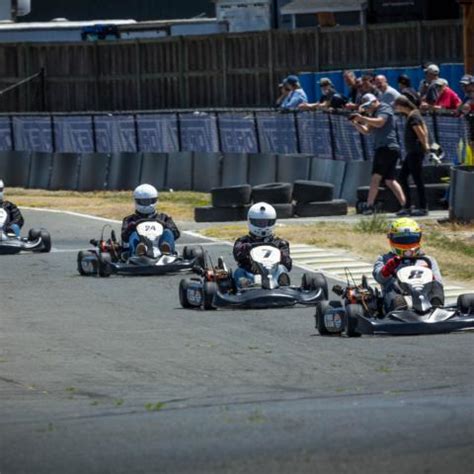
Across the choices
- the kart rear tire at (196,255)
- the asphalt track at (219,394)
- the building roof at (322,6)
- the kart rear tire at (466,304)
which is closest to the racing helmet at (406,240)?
the kart rear tire at (466,304)

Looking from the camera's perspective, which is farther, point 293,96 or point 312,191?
point 293,96

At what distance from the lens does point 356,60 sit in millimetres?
32219

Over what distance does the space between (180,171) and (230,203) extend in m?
6.81

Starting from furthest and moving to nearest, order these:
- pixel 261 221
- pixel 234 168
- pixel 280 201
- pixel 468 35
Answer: pixel 234 168 < pixel 468 35 < pixel 280 201 < pixel 261 221

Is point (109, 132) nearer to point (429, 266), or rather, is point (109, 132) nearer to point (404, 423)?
point (429, 266)

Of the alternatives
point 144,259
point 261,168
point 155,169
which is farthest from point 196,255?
point 155,169

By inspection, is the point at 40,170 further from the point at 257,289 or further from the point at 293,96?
the point at 257,289

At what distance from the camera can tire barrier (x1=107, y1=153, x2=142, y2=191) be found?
1224 inches

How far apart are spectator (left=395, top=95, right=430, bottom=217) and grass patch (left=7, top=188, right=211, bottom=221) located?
14.0ft

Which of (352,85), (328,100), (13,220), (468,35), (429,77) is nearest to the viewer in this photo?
(13,220)

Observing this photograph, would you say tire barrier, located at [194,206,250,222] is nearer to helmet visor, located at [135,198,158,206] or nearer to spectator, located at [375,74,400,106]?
spectator, located at [375,74,400,106]

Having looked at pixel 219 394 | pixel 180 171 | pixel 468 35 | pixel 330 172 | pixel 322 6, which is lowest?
pixel 219 394

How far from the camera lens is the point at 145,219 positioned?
1795cm

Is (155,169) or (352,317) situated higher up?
(155,169)
